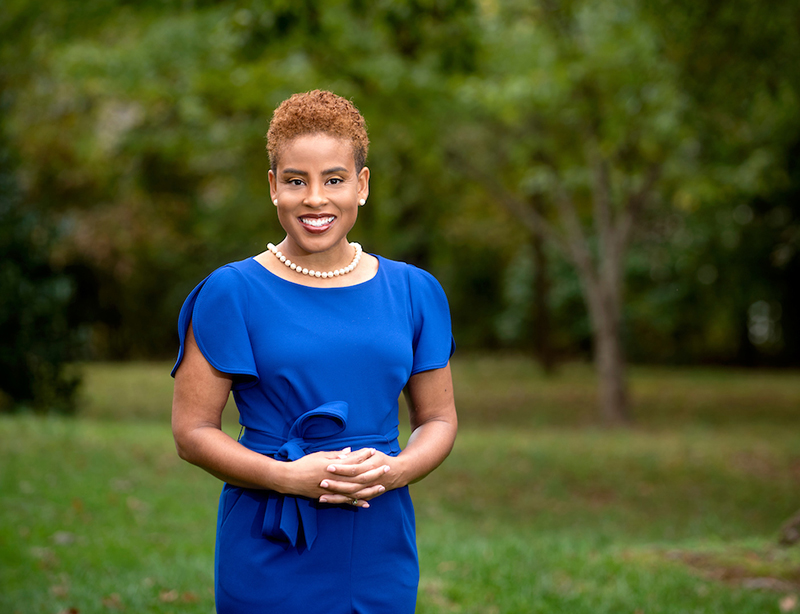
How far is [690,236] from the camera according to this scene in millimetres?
24516

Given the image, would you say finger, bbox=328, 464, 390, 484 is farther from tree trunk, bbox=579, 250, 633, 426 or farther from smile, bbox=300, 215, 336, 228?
tree trunk, bbox=579, 250, 633, 426

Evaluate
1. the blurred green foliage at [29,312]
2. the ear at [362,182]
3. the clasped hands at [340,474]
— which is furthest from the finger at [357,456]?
the blurred green foliage at [29,312]

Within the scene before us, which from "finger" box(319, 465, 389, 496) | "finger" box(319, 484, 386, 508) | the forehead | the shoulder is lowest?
"finger" box(319, 484, 386, 508)

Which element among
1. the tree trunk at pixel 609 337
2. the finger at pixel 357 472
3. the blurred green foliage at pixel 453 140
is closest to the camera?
the finger at pixel 357 472

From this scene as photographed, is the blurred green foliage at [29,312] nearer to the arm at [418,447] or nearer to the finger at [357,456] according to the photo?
the arm at [418,447]

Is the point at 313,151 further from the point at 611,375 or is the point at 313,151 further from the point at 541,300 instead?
the point at 541,300

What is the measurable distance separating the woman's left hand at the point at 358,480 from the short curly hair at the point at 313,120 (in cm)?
79

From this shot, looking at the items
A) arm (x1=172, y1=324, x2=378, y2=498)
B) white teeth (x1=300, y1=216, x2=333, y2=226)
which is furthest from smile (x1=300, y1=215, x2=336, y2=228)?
arm (x1=172, y1=324, x2=378, y2=498)

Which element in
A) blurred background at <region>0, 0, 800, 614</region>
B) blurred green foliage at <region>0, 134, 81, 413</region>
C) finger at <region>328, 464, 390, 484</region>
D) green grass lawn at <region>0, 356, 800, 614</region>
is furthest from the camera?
blurred green foliage at <region>0, 134, 81, 413</region>

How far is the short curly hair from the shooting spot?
2.15 metres

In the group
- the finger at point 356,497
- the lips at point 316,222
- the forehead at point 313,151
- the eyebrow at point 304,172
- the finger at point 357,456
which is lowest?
the finger at point 356,497

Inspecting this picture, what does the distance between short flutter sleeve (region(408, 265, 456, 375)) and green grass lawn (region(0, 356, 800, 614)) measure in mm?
3063

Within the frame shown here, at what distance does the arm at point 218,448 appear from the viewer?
79.7 inches

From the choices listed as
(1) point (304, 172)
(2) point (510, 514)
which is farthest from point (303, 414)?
(2) point (510, 514)
